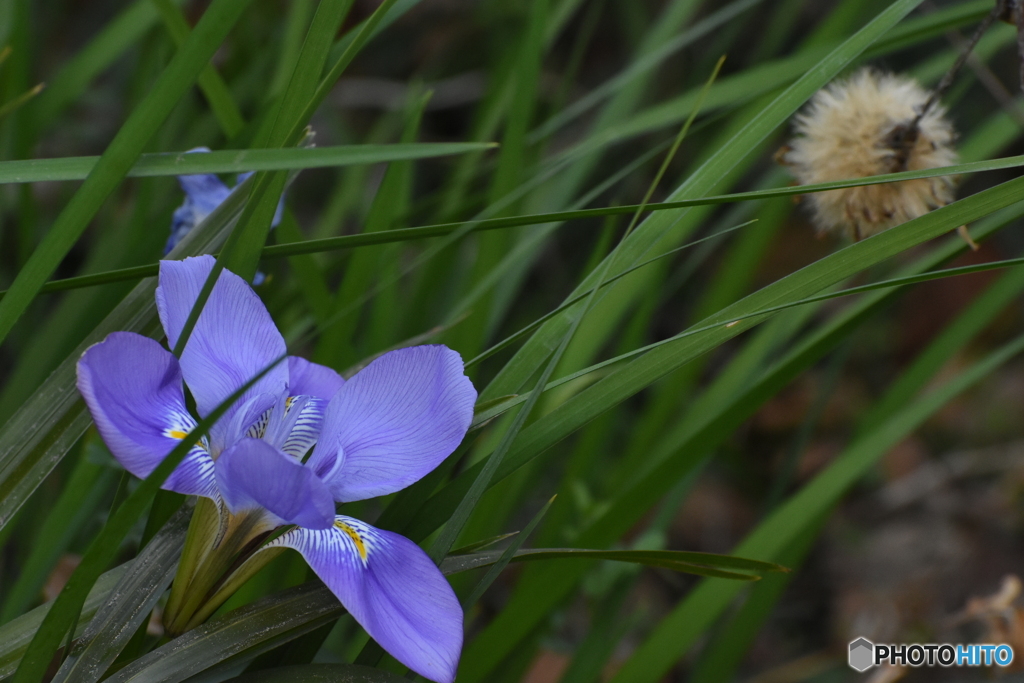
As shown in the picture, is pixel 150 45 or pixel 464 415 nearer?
pixel 464 415

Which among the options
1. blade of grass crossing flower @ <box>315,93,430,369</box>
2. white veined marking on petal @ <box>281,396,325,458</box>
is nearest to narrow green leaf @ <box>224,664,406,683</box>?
white veined marking on petal @ <box>281,396,325,458</box>

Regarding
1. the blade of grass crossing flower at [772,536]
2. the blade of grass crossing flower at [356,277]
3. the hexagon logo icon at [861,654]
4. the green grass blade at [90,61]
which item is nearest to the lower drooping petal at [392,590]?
the blade of grass crossing flower at [356,277]

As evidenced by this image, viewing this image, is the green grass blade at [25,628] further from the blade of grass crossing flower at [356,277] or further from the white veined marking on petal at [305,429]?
the blade of grass crossing flower at [356,277]

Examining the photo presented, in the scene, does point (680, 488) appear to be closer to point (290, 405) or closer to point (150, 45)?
point (290, 405)

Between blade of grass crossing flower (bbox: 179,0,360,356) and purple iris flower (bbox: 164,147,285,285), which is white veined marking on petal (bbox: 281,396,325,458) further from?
purple iris flower (bbox: 164,147,285,285)

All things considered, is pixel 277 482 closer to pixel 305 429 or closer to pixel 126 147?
pixel 305 429

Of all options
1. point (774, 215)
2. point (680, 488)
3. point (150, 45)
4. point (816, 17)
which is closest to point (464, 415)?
point (680, 488)
